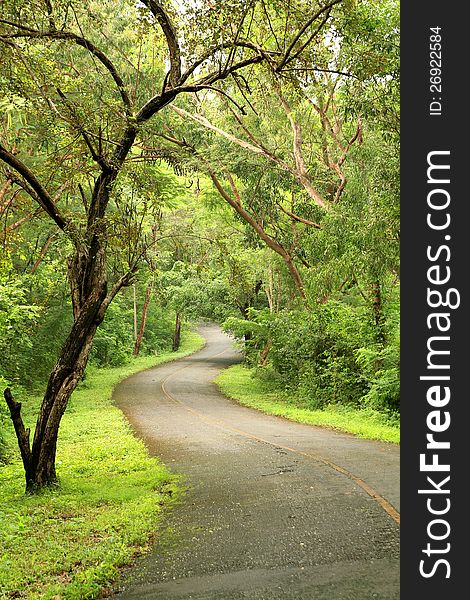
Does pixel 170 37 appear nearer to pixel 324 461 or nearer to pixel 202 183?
pixel 324 461

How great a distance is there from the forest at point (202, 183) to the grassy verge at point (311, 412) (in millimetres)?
238

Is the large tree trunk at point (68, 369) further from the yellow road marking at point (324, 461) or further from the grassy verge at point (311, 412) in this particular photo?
the grassy verge at point (311, 412)

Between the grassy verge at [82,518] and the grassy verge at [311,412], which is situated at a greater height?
the grassy verge at [311,412]

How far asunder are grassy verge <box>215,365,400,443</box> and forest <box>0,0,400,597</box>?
0.24 metres

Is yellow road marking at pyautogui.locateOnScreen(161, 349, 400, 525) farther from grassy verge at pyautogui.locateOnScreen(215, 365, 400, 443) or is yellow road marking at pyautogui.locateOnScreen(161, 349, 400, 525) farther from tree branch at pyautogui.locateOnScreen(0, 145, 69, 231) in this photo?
tree branch at pyautogui.locateOnScreen(0, 145, 69, 231)

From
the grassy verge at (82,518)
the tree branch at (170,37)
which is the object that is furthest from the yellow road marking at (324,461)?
the tree branch at (170,37)

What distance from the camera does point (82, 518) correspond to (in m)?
6.84

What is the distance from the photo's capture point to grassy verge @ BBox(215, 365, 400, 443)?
12.9m

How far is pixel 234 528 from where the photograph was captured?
19.6ft

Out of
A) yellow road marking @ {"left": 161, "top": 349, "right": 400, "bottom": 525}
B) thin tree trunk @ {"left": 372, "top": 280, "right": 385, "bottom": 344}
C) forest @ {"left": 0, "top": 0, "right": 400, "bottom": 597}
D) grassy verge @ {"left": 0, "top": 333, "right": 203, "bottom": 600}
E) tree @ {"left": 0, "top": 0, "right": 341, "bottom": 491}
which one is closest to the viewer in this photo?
grassy verge @ {"left": 0, "top": 333, "right": 203, "bottom": 600}

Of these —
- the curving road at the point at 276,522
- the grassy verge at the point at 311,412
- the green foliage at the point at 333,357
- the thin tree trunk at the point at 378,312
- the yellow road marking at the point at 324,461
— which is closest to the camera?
the curving road at the point at 276,522

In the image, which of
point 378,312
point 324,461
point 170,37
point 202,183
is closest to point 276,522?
point 324,461

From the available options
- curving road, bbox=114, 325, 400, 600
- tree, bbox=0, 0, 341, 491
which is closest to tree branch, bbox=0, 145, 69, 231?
tree, bbox=0, 0, 341, 491

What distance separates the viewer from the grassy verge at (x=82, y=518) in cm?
499
